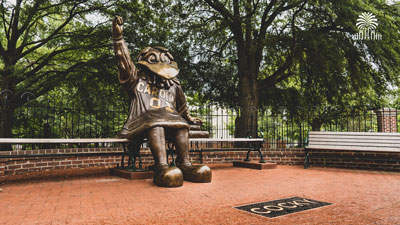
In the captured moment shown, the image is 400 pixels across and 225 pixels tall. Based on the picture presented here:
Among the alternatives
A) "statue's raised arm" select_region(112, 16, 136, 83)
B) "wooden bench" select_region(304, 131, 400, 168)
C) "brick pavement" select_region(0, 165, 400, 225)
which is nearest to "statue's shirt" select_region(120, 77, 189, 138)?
"statue's raised arm" select_region(112, 16, 136, 83)

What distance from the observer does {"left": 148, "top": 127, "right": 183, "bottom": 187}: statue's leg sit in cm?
420

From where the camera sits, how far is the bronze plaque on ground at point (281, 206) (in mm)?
3052

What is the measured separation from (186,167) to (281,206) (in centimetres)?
186

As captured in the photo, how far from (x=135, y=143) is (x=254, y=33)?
7.53 metres

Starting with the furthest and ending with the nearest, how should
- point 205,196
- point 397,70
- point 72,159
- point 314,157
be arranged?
1. point 397,70
2. point 314,157
3. point 72,159
4. point 205,196

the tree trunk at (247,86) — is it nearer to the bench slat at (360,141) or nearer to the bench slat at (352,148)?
the bench slat at (360,141)

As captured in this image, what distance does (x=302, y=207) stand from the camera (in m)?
3.27

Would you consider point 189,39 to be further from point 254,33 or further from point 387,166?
point 387,166

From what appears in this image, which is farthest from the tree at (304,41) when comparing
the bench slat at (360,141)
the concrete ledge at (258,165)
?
the bench slat at (360,141)

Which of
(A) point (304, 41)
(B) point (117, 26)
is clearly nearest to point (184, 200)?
(B) point (117, 26)

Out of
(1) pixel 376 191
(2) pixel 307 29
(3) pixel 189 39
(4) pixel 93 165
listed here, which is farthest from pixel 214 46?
(1) pixel 376 191

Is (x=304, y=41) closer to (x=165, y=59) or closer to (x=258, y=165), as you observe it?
(x=258, y=165)

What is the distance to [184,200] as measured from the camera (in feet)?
11.6

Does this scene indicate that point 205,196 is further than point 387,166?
No
